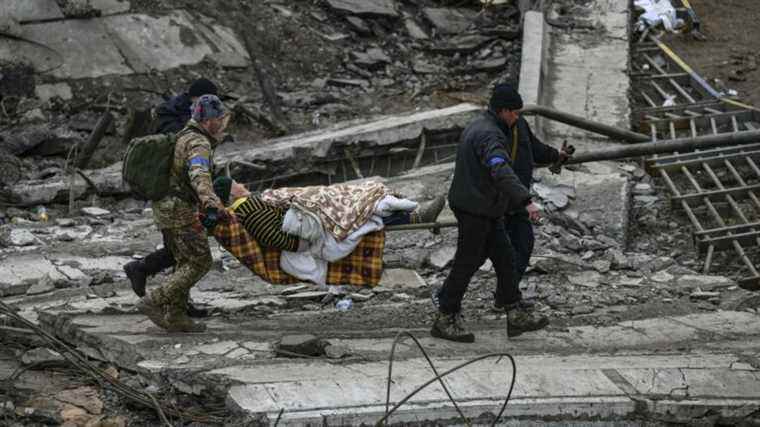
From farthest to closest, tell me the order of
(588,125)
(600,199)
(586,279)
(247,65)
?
(247,65) → (588,125) → (600,199) → (586,279)

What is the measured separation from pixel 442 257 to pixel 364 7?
27.3ft

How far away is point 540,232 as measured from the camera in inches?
393

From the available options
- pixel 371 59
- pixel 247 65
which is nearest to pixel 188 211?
pixel 247 65

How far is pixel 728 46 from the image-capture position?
54.6 ft

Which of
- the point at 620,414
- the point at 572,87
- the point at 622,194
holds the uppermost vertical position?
the point at 572,87

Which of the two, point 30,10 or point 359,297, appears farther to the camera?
point 30,10

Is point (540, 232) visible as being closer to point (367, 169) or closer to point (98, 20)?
point (367, 169)

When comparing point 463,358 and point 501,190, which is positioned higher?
point 501,190

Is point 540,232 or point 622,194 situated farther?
point 622,194

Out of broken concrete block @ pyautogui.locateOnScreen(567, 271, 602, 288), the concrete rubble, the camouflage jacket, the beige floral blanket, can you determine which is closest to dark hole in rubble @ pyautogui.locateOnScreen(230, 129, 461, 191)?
the concrete rubble

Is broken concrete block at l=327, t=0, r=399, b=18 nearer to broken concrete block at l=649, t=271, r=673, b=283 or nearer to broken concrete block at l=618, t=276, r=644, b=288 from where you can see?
broken concrete block at l=649, t=271, r=673, b=283

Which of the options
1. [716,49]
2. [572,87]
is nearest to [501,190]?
[572,87]

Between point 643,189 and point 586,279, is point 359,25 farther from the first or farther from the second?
Result: point 586,279

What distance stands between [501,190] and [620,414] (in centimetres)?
153
